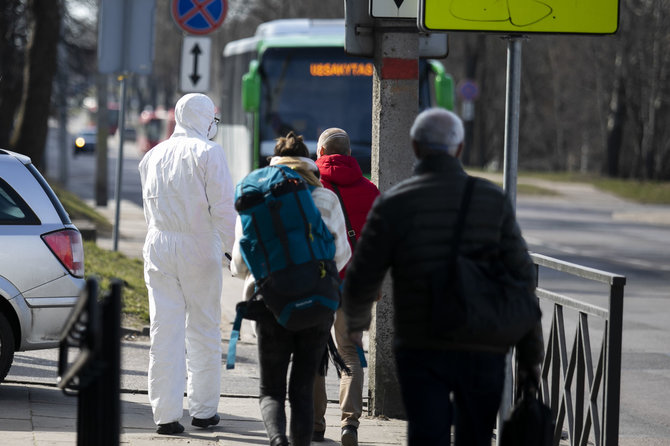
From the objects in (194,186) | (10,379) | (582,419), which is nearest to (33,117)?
(10,379)

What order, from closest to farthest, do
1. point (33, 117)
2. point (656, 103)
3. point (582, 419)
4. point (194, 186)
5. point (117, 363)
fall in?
point (117, 363) → point (582, 419) → point (194, 186) → point (33, 117) → point (656, 103)

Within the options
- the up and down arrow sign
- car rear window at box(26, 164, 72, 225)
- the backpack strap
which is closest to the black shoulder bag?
the backpack strap

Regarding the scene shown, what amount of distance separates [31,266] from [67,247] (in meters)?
0.24

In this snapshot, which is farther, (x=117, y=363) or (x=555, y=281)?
(x=555, y=281)

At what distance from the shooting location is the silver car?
281 inches

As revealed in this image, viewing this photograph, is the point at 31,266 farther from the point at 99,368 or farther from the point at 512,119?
the point at 99,368

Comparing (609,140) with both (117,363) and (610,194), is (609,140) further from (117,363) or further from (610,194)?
(117,363)

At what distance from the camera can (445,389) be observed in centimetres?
423

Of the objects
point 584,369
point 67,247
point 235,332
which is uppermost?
point 67,247

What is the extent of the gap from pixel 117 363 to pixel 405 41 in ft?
13.1

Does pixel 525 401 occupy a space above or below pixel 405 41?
below

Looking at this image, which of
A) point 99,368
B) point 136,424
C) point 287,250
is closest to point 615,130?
point 136,424

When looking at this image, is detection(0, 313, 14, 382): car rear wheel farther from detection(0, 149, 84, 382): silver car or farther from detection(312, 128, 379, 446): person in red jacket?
detection(312, 128, 379, 446): person in red jacket

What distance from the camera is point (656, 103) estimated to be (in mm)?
45750
